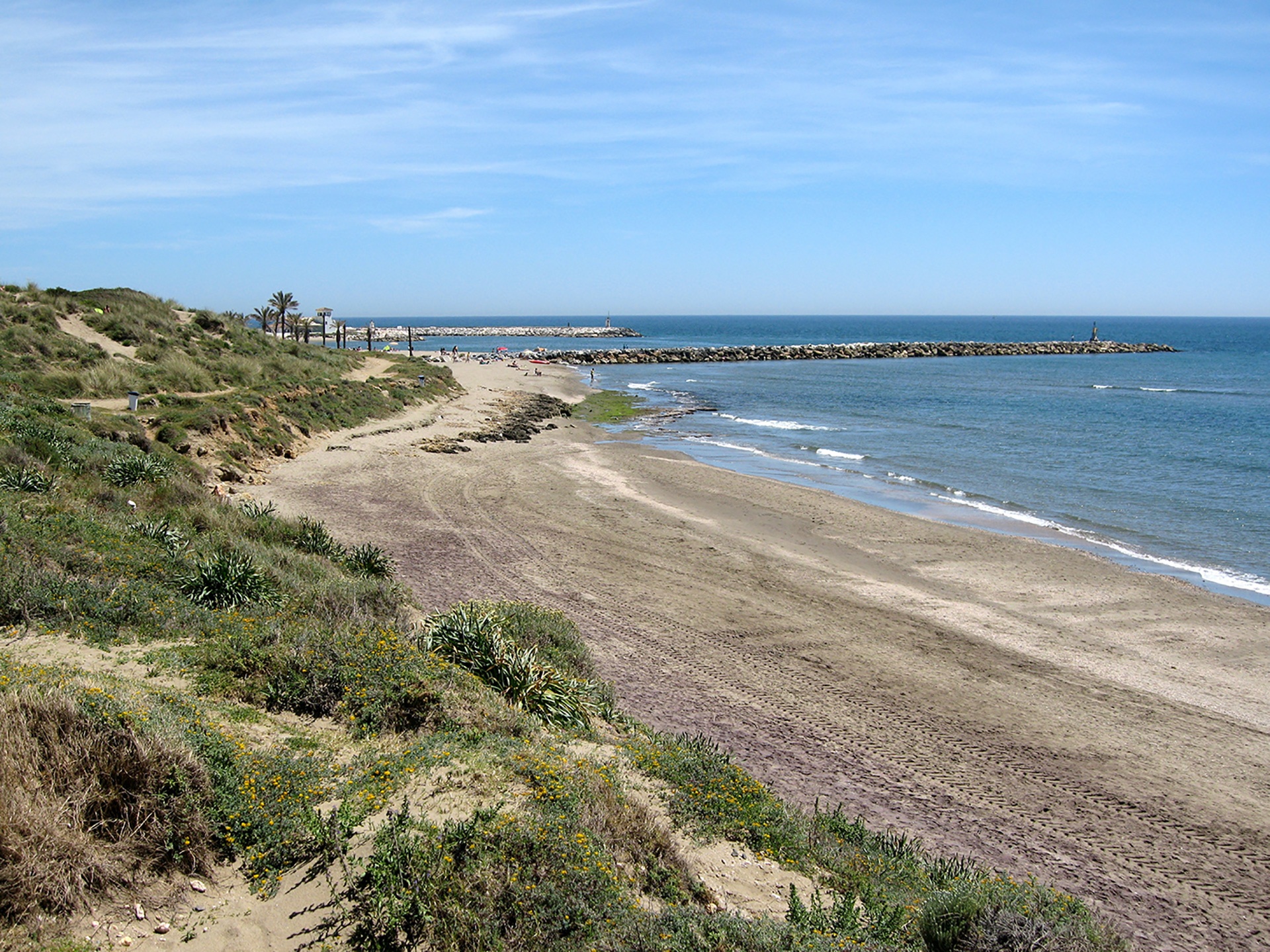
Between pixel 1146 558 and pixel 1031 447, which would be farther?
pixel 1031 447

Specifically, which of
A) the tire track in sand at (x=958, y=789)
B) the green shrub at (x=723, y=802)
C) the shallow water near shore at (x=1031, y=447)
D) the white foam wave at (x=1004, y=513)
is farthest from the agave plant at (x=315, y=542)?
the white foam wave at (x=1004, y=513)

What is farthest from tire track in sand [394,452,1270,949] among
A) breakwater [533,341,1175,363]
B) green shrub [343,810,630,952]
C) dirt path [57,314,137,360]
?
breakwater [533,341,1175,363]

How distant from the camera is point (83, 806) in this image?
445cm

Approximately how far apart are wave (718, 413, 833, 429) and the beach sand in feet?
56.8

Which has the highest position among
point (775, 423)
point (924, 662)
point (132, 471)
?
point (132, 471)

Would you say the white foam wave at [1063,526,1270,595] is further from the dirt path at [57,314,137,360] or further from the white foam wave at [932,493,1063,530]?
the dirt path at [57,314,137,360]

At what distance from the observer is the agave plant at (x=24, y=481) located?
1047 cm

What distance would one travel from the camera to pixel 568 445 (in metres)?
31.2

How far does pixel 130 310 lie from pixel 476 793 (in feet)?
114

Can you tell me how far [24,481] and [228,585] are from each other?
4.18 meters

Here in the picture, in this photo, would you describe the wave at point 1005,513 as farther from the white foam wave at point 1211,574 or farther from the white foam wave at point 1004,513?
the white foam wave at point 1211,574

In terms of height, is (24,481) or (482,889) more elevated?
(24,481)

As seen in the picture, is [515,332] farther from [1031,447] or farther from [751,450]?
[1031,447]

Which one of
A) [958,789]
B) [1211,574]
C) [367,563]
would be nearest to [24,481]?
[367,563]
